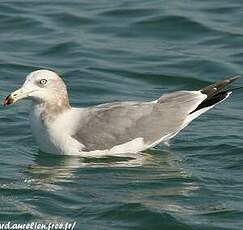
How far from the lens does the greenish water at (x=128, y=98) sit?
11.0 meters

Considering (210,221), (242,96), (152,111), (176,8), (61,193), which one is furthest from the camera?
(176,8)

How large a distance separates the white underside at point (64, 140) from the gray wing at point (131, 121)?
0.06 metres

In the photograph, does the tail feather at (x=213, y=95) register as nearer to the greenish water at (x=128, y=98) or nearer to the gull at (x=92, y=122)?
the gull at (x=92, y=122)

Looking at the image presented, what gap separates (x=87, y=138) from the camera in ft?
41.9

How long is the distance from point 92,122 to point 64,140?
37cm

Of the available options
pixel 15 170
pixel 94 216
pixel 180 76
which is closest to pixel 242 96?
pixel 180 76

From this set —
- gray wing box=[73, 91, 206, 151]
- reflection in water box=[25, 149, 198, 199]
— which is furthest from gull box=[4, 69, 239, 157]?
reflection in water box=[25, 149, 198, 199]

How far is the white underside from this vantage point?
42.0 ft

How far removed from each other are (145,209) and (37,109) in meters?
2.60

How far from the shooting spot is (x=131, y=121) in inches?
509

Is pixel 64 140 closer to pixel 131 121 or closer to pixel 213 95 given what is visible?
pixel 131 121

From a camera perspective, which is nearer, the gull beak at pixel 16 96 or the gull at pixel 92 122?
the gull beak at pixel 16 96

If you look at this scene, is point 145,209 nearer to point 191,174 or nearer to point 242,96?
point 191,174

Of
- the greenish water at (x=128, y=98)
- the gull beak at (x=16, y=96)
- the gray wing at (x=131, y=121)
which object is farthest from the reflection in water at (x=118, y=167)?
the gull beak at (x=16, y=96)
